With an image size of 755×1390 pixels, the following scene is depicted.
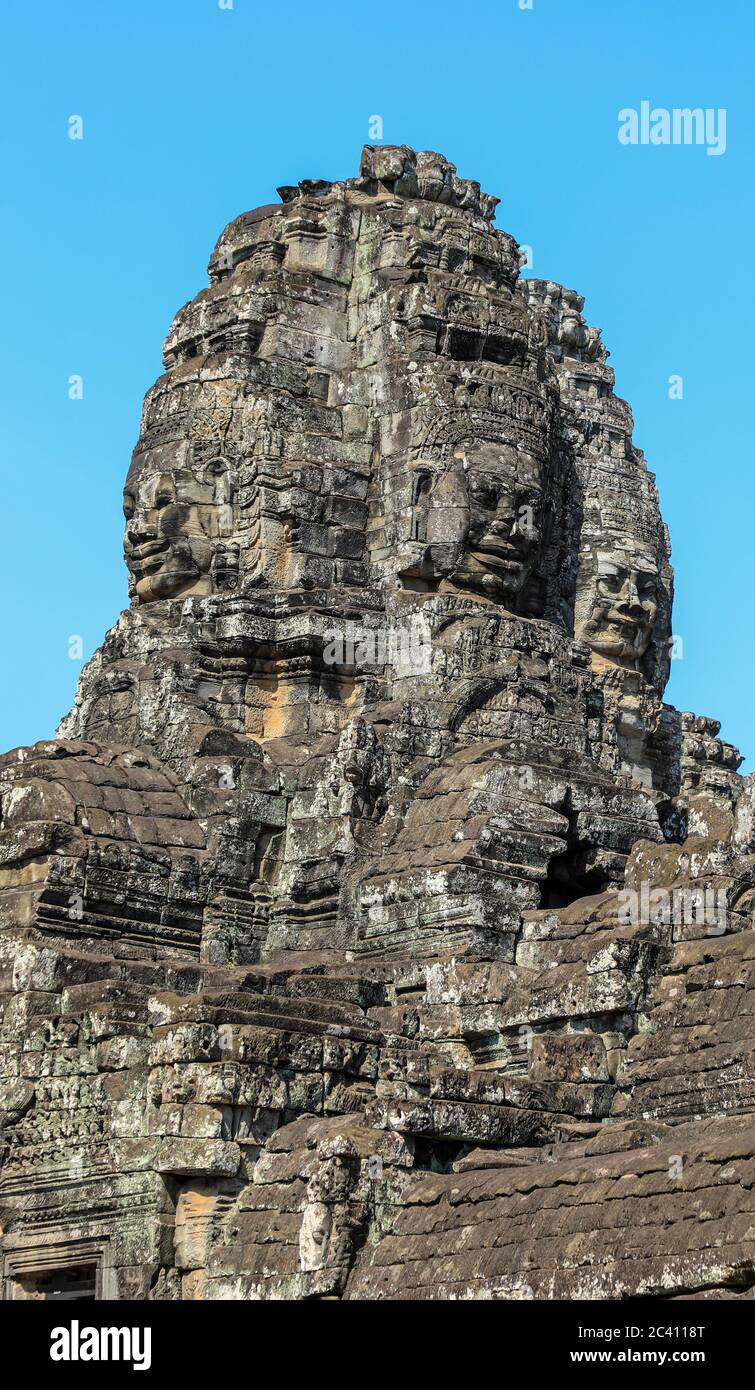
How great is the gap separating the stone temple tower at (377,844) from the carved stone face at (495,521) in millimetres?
49

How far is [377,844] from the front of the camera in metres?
35.0

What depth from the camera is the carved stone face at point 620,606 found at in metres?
44.2

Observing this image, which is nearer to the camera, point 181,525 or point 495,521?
point 495,521

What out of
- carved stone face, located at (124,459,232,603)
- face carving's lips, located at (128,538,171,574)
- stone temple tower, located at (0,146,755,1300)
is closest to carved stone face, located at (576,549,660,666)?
stone temple tower, located at (0,146,755,1300)

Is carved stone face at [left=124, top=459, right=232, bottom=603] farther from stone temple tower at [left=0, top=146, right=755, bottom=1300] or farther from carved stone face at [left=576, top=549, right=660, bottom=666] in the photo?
carved stone face at [left=576, top=549, right=660, bottom=666]

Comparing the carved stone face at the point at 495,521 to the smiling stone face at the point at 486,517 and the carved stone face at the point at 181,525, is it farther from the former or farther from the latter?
the carved stone face at the point at 181,525

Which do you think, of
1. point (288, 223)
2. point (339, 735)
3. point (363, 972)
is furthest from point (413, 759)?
point (288, 223)

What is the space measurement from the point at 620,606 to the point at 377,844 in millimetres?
10705

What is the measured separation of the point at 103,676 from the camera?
126 feet

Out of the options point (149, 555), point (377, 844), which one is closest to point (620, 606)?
point (149, 555)

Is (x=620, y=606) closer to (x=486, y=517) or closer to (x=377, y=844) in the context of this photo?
(x=486, y=517)

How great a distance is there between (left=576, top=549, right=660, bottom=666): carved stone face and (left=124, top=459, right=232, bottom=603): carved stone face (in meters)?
7.16

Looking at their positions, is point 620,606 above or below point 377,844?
above
